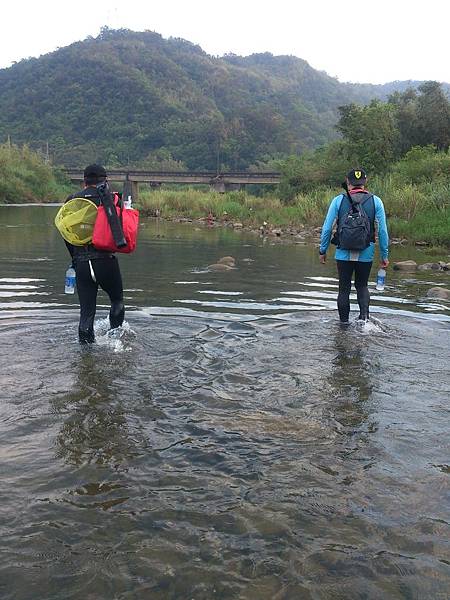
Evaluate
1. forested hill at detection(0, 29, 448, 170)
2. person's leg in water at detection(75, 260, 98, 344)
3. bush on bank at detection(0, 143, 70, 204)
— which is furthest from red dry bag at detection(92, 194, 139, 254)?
forested hill at detection(0, 29, 448, 170)

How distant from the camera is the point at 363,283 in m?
7.49

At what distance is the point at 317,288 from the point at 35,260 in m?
7.62

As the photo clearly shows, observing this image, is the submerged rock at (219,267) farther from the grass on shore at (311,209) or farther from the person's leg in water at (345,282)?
the grass on shore at (311,209)

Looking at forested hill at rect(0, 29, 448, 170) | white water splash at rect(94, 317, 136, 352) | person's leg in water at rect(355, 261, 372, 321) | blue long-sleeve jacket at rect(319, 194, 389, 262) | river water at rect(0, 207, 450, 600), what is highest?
forested hill at rect(0, 29, 448, 170)

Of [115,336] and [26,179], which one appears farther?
[26,179]

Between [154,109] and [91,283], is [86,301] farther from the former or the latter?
[154,109]

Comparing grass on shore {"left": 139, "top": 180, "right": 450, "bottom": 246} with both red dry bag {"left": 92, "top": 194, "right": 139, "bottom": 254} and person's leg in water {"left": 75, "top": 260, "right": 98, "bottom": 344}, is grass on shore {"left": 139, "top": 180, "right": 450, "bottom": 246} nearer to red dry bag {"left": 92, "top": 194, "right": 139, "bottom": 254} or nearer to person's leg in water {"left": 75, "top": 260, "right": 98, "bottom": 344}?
red dry bag {"left": 92, "top": 194, "right": 139, "bottom": 254}

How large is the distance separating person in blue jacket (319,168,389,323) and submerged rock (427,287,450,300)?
3.08 m

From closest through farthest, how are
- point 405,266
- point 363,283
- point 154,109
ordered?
1. point 363,283
2. point 405,266
3. point 154,109

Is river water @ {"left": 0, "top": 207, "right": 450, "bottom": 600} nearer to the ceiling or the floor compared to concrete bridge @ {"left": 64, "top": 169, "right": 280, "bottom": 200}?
nearer to the floor

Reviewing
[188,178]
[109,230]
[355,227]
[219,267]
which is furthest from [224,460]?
[188,178]

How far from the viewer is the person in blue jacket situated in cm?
721

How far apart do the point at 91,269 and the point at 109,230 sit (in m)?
0.59

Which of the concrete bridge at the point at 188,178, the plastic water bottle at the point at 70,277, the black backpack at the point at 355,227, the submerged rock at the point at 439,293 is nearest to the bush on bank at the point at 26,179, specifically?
the concrete bridge at the point at 188,178
